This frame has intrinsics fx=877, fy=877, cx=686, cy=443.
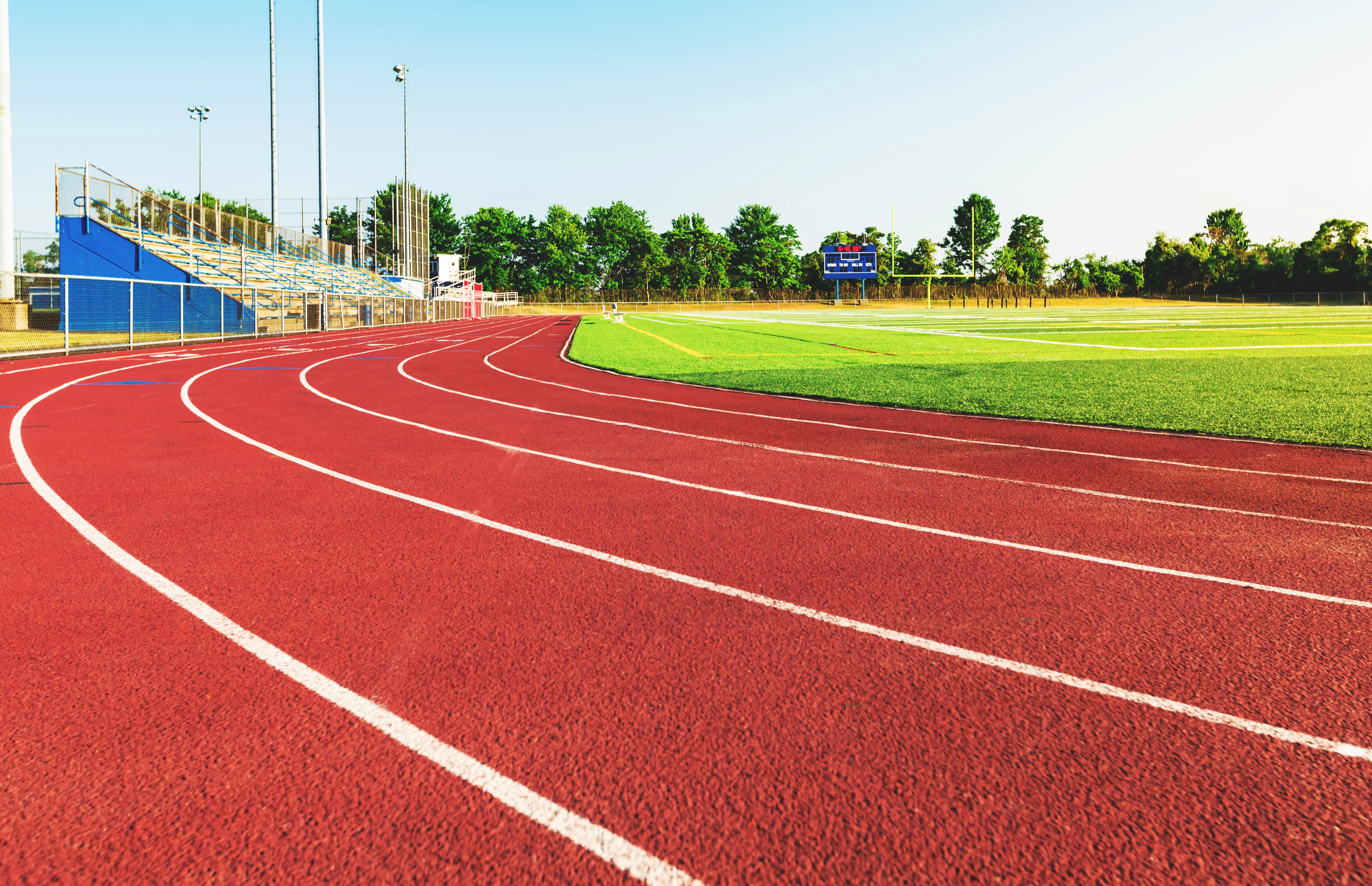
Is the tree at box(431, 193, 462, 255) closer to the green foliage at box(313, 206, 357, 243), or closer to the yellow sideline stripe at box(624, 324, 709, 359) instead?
the green foliage at box(313, 206, 357, 243)

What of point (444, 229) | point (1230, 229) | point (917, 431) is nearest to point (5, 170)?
point (917, 431)

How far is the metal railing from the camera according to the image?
23547mm

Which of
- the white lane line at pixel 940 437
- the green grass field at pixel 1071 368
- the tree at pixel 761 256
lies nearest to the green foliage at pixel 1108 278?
the tree at pixel 761 256

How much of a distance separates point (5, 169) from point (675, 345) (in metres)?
21.1

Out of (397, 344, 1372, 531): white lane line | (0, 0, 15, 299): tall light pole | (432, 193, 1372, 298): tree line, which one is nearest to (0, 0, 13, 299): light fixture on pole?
(0, 0, 15, 299): tall light pole

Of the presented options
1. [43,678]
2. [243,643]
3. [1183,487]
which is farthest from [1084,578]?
[43,678]

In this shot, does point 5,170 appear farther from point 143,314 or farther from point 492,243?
point 492,243

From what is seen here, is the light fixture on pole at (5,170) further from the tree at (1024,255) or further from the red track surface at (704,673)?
the tree at (1024,255)

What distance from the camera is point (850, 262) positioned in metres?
78.6

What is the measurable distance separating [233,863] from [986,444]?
311 inches

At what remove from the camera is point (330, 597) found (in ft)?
14.4

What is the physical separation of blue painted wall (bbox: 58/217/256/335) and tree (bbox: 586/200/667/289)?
3775 inches

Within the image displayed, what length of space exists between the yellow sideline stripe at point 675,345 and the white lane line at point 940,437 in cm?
605

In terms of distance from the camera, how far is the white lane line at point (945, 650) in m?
2.95
